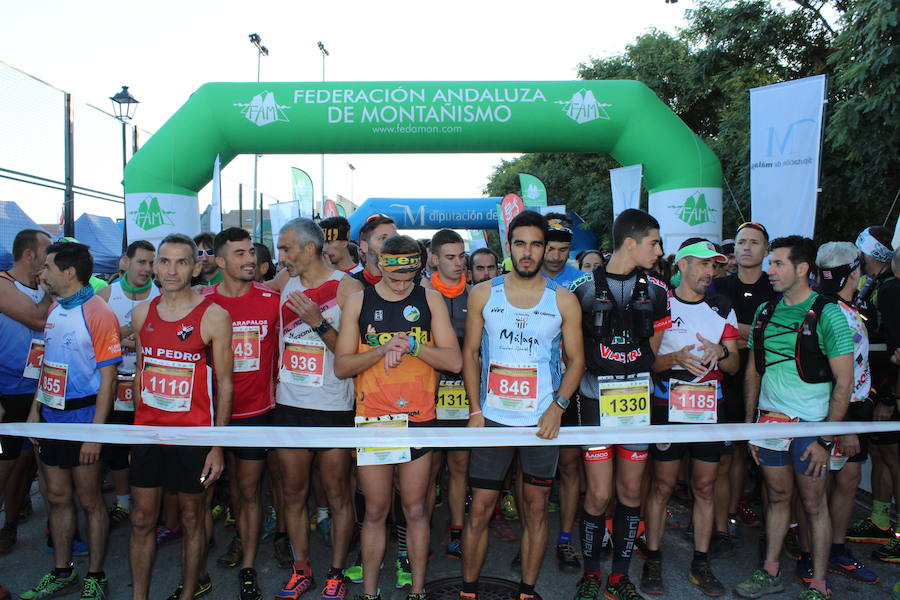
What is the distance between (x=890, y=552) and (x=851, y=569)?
0.46m

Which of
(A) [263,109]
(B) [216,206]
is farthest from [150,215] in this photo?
(A) [263,109]

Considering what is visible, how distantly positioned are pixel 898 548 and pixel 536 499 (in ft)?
8.36

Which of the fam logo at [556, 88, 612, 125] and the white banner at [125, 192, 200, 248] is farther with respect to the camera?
the fam logo at [556, 88, 612, 125]

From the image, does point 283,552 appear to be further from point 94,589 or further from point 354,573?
point 94,589

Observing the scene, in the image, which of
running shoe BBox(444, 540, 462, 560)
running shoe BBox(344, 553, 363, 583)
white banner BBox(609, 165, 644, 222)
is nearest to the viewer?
running shoe BBox(344, 553, 363, 583)

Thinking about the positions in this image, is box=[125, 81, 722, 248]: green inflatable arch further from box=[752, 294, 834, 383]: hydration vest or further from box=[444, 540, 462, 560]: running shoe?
box=[444, 540, 462, 560]: running shoe

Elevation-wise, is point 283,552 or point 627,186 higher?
point 627,186

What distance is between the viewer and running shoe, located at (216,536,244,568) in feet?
13.0

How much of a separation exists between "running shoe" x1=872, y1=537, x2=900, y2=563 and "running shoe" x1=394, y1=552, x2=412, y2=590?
119 inches

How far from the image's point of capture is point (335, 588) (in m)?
3.52

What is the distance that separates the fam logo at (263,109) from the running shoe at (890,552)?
9182 millimetres

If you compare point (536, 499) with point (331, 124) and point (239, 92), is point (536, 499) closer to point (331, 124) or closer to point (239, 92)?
point (331, 124)

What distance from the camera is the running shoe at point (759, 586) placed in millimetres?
3576

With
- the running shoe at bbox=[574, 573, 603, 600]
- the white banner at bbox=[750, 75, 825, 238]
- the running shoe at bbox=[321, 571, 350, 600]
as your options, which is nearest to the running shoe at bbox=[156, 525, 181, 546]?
the running shoe at bbox=[321, 571, 350, 600]
